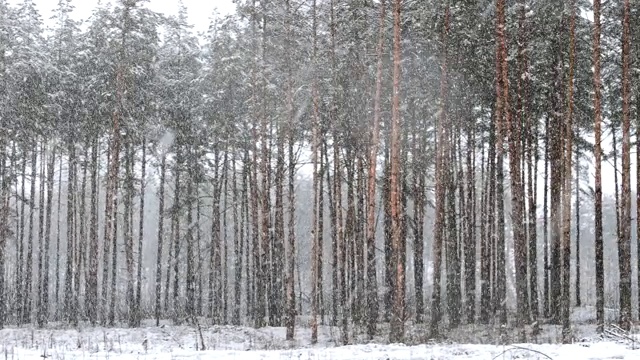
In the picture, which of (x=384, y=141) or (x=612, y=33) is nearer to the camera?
(x=612, y=33)

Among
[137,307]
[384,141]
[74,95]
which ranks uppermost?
[74,95]

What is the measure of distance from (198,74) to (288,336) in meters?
13.6

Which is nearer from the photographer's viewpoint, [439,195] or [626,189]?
[626,189]

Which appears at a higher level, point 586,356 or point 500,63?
point 500,63

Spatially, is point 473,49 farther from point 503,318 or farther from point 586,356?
point 586,356

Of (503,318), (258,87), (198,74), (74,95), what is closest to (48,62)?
(74,95)

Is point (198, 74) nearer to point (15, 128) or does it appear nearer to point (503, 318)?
point (15, 128)

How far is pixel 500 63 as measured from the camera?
17219mm

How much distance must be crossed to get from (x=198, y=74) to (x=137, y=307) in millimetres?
10274

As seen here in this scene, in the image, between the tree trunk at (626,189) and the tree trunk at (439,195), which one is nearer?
the tree trunk at (626,189)

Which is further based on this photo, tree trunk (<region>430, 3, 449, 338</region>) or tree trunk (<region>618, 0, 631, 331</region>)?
tree trunk (<region>430, 3, 449, 338</region>)

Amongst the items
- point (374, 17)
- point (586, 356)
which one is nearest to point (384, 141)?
point (374, 17)

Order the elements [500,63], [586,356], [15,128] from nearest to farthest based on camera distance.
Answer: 1. [586,356]
2. [500,63]
3. [15,128]

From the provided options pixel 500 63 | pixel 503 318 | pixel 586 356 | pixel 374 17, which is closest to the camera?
pixel 586 356
